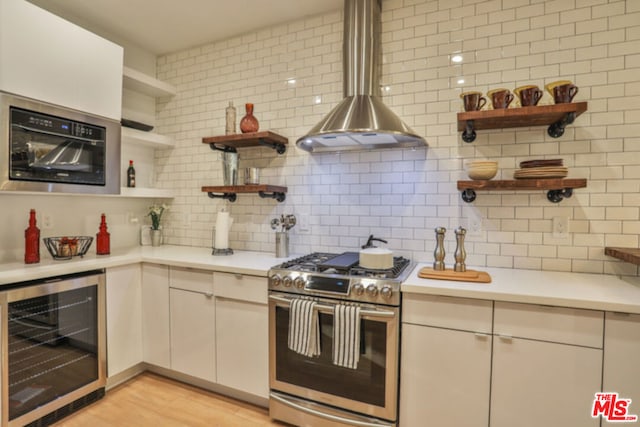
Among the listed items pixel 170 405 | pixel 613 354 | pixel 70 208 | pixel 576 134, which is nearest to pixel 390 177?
pixel 576 134

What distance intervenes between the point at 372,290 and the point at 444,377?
0.57m

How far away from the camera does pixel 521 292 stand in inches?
62.5

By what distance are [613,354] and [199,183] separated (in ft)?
10.2

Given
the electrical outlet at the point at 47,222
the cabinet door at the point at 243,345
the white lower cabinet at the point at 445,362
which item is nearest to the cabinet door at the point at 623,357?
the white lower cabinet at the point at 445,362

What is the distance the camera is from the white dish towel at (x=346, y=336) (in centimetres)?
178

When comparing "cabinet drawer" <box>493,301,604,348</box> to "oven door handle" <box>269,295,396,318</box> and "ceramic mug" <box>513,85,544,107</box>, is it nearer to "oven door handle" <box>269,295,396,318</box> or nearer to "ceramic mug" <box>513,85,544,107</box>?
"oven door handle" <box>269,295,396,318</box>

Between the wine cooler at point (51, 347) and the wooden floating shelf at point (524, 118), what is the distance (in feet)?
8.61

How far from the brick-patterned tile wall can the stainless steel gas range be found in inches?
22.6

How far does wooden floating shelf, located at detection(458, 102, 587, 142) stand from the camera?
178 centimetres

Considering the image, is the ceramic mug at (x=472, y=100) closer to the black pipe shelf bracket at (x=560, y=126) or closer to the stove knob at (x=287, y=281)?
the black pipe shelf bracket at (x=560, y=126)

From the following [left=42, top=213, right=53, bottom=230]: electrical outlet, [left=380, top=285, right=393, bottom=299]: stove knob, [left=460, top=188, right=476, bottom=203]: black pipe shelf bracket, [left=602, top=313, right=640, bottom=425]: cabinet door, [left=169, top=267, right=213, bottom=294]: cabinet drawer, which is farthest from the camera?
[left=42, top=213, right=53, bottom=230]: electrical outlet

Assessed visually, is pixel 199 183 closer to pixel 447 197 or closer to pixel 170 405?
pixel 170 405

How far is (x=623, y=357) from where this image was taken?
1.46 metres

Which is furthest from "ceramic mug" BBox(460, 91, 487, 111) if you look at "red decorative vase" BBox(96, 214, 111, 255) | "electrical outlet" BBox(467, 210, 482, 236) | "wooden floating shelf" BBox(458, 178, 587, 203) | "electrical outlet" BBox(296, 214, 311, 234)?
"red decorative vase" BBox(96, 214, 111, 255)
